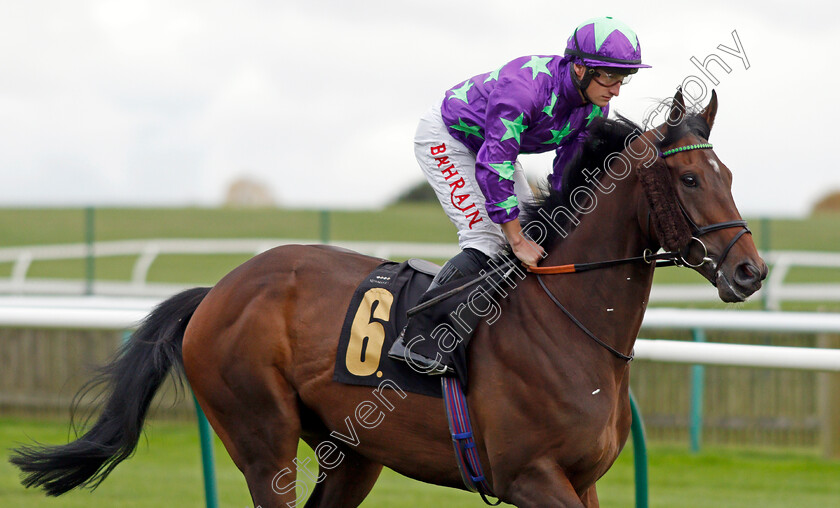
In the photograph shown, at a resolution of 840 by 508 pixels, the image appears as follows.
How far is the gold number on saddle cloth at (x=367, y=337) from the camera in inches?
132

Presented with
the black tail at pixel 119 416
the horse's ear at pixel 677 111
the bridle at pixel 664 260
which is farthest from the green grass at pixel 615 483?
the horse's ear at pixel 677 111

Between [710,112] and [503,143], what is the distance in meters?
0.66

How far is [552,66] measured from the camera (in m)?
3.26

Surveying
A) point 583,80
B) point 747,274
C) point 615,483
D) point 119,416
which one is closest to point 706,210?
point 747,274

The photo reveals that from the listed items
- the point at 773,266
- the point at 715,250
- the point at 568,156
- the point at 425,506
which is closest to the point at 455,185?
the point at 568,156

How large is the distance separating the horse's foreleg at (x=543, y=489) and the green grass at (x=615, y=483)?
8.50 feet

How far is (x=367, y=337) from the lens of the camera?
337 centimetres

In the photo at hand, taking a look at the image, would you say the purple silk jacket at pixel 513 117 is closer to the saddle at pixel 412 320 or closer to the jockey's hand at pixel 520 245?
the jockey's hand at pixel 520 245

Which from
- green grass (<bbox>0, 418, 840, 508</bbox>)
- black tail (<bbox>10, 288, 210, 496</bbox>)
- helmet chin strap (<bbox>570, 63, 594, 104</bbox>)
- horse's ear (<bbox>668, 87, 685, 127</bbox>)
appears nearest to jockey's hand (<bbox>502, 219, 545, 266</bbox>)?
helmet chin strap (<bbox>570, 63, 594, 104</bbox>)

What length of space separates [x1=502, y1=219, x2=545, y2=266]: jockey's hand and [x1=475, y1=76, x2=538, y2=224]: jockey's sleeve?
34 millimetres

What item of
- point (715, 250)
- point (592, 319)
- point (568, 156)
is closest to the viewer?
point (715, 250)

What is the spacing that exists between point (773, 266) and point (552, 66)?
777 centimetres

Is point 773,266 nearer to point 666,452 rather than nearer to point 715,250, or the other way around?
point 666,452

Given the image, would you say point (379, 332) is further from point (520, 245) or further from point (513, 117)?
point (513, 117)
